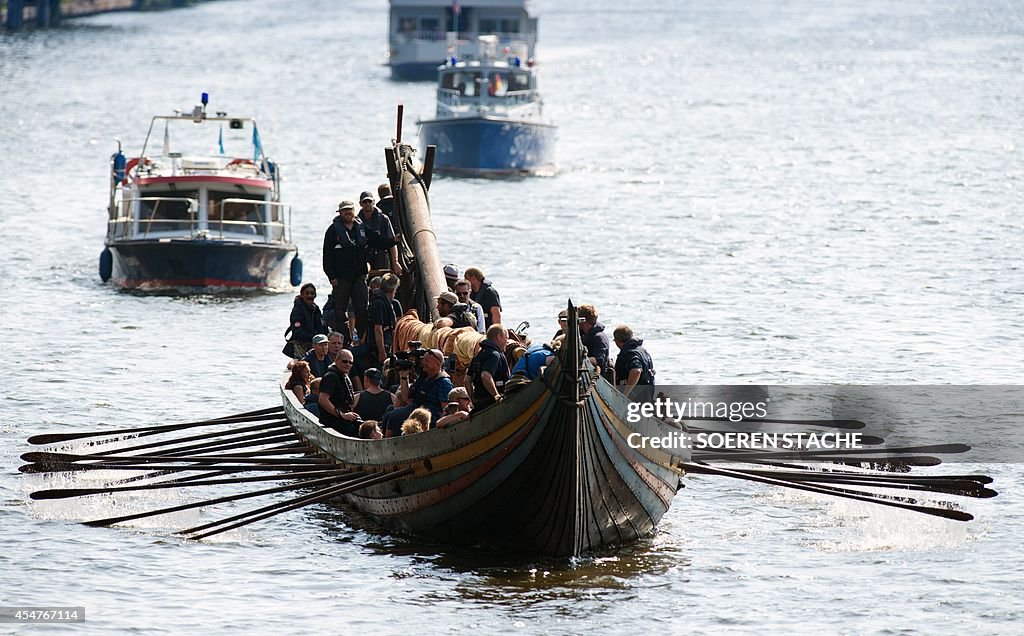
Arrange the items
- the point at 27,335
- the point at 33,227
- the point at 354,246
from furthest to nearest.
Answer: the point at 33,227 < the point at 27,335 < the point at 354,246

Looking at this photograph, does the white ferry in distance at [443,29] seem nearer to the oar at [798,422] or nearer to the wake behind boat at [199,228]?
the wake behind boat at [199,228]

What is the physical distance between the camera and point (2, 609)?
714 inches

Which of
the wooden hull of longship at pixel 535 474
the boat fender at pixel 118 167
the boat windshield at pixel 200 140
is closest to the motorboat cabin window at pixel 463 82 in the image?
the boat windshield at pixel 200 140

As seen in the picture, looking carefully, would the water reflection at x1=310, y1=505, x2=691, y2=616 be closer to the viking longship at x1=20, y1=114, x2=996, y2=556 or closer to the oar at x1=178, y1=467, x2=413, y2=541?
the viking longship at x1=20, y1=114, x2=996, y2=556

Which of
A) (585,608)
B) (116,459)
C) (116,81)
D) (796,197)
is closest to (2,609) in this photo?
(116,459)

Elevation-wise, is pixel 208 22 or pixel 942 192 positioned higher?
pixel 208 22

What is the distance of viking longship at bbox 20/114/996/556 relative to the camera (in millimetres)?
16781

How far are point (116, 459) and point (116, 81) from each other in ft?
258

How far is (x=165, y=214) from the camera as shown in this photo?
36.7m

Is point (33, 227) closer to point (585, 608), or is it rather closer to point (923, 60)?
point (585, 608)

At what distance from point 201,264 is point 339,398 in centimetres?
1684

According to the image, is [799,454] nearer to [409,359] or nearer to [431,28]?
[409,359]

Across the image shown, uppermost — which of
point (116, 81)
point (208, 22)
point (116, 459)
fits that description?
point (208, 22)

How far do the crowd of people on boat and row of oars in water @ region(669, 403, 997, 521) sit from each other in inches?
59.2
